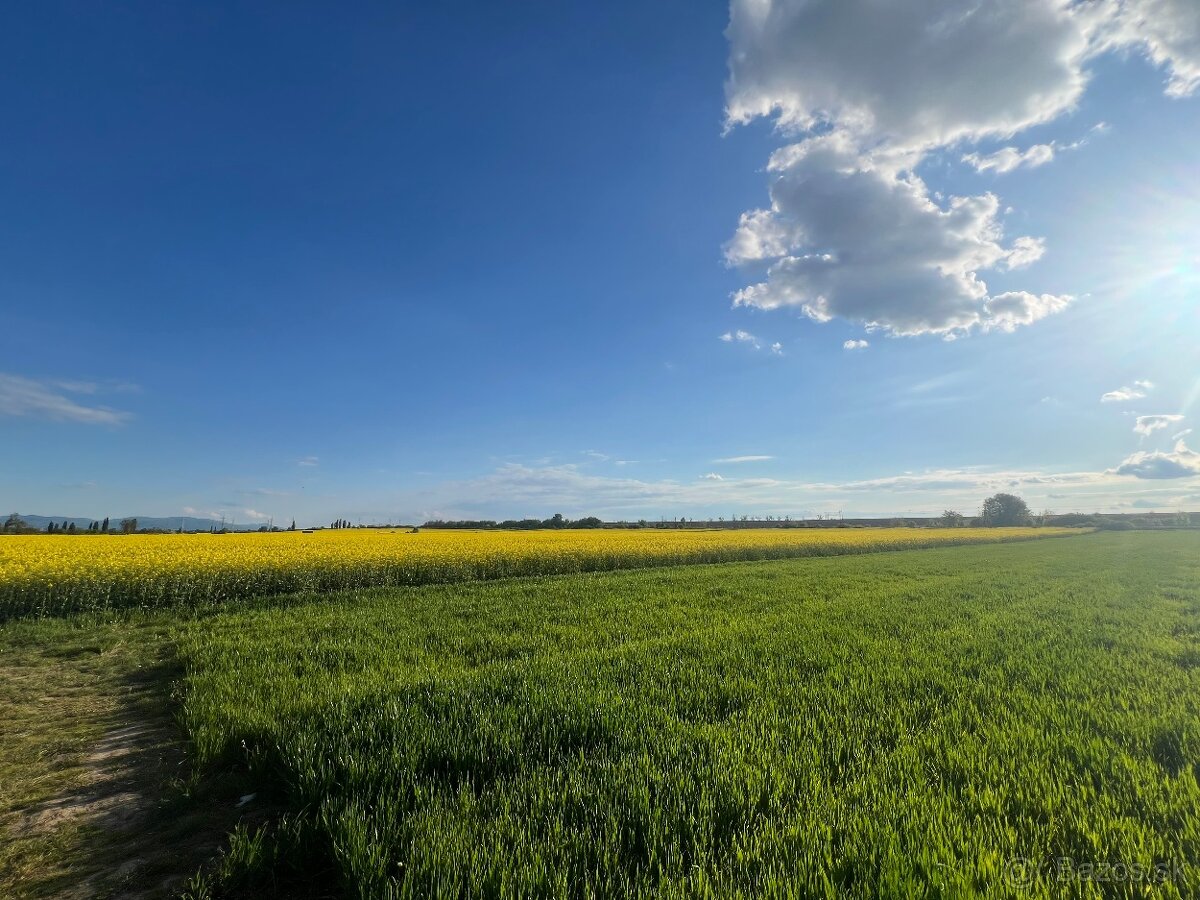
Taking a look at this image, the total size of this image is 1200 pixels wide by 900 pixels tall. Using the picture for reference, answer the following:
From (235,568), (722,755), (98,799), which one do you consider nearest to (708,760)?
(722,755)

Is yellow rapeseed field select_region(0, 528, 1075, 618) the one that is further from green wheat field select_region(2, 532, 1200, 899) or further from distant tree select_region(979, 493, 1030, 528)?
distant tree select_region(979, 493, 1030, 528)

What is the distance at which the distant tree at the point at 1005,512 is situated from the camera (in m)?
131

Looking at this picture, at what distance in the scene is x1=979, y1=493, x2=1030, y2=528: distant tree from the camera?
429ft

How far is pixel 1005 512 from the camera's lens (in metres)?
133

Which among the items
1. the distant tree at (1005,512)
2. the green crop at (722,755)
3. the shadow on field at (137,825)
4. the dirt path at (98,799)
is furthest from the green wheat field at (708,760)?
the distant tree at (1005,512)

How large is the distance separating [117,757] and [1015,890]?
795 centimetres

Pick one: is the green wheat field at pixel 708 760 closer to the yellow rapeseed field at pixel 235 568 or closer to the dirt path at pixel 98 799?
the dirt path at pixel 98 799

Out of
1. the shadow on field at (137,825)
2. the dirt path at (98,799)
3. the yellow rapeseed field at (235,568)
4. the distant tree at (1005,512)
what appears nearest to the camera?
the shadow on field at (137,825)

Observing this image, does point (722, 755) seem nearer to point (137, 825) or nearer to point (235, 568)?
point (137, 825)

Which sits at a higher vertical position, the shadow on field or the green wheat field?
the green wheat field

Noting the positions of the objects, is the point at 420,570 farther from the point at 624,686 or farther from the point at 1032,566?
the point at 1032,566

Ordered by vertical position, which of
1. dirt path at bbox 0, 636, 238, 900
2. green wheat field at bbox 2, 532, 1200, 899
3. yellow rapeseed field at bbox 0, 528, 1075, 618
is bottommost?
dirt path at bbox 0, 636, 238, 900

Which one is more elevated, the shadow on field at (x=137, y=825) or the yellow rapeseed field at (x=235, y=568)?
the yellow rapeseed field at (x=235, y=568)

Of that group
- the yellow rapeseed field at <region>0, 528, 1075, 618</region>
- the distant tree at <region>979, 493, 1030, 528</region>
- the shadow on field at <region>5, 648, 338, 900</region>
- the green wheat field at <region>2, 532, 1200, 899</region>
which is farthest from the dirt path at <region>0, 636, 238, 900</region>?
the distant tree at <region>979, 493, 1030, 528</region>
